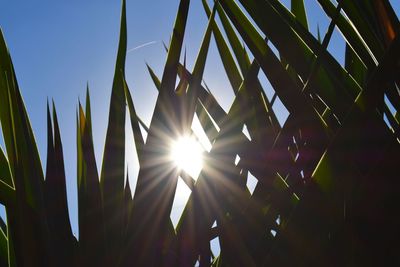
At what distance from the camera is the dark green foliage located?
441mm

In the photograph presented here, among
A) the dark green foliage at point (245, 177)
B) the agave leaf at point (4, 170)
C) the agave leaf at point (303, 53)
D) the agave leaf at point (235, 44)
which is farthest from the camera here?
the agave leaf at point (235, 44)

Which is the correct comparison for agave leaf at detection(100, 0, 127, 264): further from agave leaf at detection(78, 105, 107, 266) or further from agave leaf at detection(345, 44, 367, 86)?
agave leaf at detection(345, 44, 367, 86)

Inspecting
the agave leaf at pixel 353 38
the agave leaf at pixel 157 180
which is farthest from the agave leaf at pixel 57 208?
the agave leaf at pixel 353 38

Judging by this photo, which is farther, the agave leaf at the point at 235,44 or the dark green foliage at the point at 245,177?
the agave leaf at the point at 235,44

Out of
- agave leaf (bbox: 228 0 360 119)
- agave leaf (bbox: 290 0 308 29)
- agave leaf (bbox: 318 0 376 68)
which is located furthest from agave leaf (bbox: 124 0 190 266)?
agave leaf (bbox: 290 0 308 29)

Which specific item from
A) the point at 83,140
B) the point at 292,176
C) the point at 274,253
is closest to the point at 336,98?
the point at 292,176

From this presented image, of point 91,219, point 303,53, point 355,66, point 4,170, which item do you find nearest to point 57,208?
point 91,219

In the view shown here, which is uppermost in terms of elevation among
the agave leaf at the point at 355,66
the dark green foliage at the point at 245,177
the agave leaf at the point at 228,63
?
the agave leaf at the point at 228,63

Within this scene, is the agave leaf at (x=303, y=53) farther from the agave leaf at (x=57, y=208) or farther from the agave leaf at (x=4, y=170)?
the agave leaf at (x=4, y=170)

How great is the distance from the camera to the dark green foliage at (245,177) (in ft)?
1.45

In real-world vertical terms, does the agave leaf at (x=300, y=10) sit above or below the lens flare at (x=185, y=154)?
above

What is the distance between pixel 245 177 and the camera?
59cm

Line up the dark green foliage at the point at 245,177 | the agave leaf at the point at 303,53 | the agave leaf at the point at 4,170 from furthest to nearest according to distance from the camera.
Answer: the agave leaf at the point at 4,170, the agave leaf at the point at 303,53, the dark green foliage at the point at 245,177

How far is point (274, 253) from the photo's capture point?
17.9 inches
